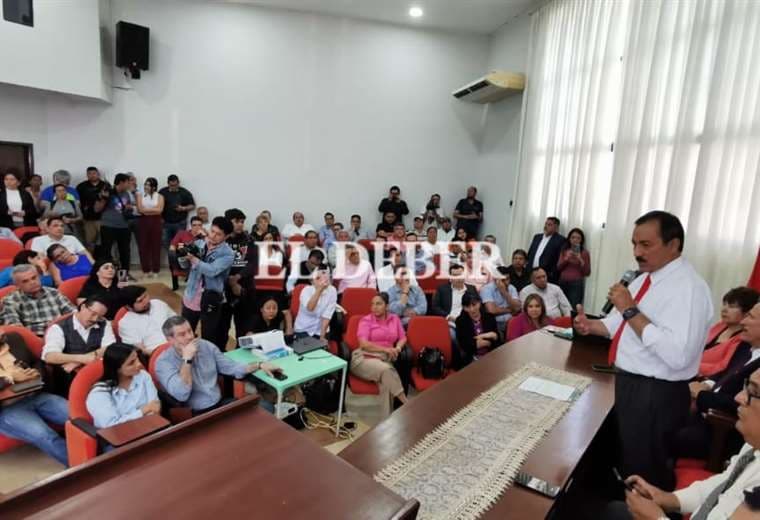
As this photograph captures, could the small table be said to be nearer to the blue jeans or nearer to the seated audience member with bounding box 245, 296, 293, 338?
the seated audience member with bounding box 245, 296, 293, 338

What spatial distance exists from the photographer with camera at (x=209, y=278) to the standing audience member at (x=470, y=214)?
17.2 ft

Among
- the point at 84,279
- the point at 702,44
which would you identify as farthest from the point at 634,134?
the point at 84,279

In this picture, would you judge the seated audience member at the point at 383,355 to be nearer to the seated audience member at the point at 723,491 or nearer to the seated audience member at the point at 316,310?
the seated audience member at the point at 316,310

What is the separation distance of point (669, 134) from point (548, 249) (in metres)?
1.89

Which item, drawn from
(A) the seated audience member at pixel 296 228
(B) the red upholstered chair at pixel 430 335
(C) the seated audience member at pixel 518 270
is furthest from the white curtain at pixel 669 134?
(A) the seated audience member at pixel 296 228

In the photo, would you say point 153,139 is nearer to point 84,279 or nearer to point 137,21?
point 137,21

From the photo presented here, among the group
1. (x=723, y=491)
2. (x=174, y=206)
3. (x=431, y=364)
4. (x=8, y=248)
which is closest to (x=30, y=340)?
(x=431, y=364)

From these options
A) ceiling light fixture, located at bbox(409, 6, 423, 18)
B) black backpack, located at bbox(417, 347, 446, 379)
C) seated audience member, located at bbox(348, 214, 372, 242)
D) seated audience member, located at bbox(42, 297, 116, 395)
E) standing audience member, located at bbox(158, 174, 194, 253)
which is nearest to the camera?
seated audience member, located at bbox(42, 297, 116, 395)

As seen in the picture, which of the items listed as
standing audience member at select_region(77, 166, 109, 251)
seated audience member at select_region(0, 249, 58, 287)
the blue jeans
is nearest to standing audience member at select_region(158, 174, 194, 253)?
standing audience member at select_region(77, 166, 109, 251)

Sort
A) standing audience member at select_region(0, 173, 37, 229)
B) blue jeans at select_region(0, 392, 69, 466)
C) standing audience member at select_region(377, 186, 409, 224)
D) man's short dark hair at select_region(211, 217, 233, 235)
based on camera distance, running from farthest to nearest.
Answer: standing audience member at select_region(377, 186, 409, 224) < standing audience member at select_region(0, 173, 37, 229) < man's short dark hair at select_region(211, 217, 233, 235) < blue jeans at select_region(0, 392, 69, 466)

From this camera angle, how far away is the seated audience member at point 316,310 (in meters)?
3.80

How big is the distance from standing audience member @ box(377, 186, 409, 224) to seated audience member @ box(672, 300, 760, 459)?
584 centimetres

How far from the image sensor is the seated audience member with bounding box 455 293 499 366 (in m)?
3.61

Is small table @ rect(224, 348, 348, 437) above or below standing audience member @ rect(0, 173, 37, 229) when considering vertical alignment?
below
